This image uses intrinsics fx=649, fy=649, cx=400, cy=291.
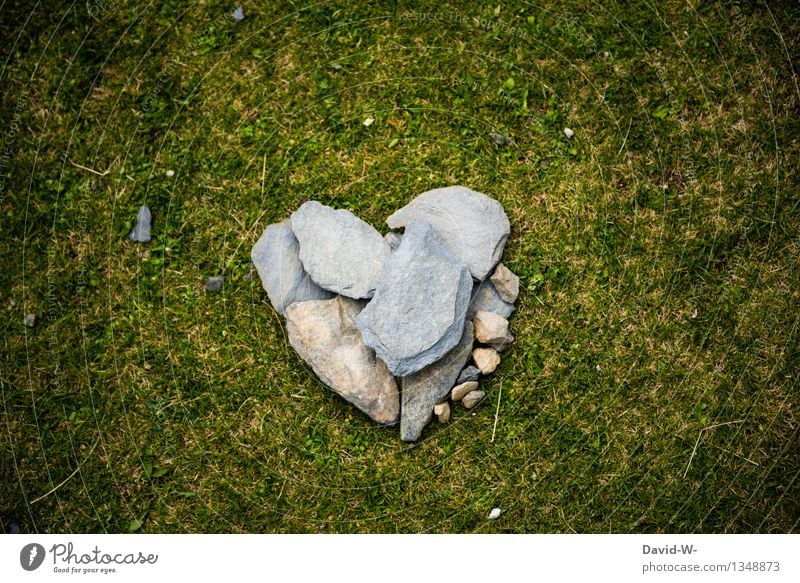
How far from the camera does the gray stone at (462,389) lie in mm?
4469

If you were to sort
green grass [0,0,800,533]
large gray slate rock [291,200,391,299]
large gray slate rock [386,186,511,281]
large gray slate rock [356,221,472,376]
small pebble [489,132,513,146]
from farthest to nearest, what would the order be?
small pebble [489,132,513,146] → green grass [0,0,800,533] → large gray slate rock [386,186,511,281] → large gray slate rock [291,200,391,299] → large gray slate rock [356,221,472,376]

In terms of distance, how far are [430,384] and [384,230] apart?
119 cm

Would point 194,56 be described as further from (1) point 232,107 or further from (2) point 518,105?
(2) point 518,105

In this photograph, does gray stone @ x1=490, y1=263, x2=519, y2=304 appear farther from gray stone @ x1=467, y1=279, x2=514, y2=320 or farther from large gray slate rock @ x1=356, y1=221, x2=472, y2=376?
large gray slate rock @ x1=356, y1=221, x2=472, y2=376

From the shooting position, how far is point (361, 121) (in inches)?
193

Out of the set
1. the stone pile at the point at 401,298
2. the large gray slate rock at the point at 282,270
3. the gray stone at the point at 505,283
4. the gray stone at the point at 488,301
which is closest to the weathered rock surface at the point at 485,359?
the stone pile at the point at 401,298

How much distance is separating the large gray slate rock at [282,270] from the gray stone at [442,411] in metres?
1.08

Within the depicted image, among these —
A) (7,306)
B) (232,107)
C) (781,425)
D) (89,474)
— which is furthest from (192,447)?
(781,425)

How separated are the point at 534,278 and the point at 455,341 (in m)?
0.86

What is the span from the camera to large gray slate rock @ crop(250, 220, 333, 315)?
15.0 ft
